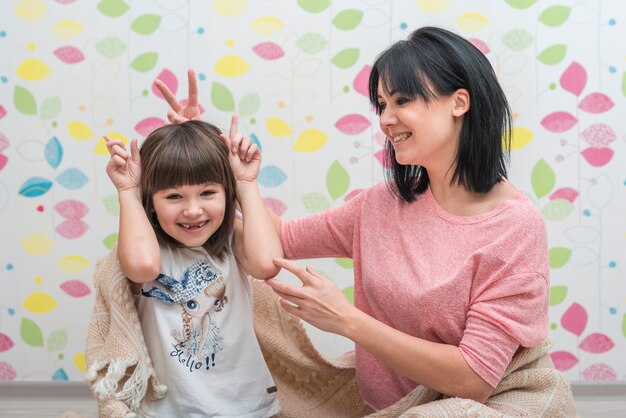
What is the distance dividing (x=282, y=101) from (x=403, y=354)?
3.57 feet

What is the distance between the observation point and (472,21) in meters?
2.27

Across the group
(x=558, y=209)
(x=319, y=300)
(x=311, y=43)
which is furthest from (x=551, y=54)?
(x=319, y=300)

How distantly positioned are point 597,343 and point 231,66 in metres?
1.44

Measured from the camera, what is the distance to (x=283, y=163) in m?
2.31

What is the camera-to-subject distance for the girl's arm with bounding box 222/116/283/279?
5.13 ft

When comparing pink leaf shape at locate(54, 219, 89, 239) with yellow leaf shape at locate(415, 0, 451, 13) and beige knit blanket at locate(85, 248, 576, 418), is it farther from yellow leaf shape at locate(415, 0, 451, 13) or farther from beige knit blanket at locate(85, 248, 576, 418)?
yellow leaf shape at locate(415, 0, 451, 13)

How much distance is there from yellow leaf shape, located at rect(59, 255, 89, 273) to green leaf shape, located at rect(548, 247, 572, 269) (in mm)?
1465

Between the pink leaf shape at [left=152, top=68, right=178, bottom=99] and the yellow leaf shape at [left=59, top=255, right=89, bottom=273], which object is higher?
the pink leaf shape at [left=152, top=68, right=178, bottom=99]

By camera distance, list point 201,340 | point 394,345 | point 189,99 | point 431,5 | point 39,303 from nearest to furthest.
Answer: point 394,345 → point 201,340 → point 189,99 → point 431,5 → point 39,303

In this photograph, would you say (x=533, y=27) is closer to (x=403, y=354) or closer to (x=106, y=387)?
(x=403, y=354)

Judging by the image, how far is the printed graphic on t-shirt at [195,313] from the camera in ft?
4.99

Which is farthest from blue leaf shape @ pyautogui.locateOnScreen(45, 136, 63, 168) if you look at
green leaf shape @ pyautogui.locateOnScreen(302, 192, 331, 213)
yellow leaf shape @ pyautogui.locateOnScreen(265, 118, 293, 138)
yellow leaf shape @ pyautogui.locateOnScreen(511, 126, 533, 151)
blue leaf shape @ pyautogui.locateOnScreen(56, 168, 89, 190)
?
yellow leaf shape @ pyautogui.locateOnScreen(511, 126, 533, 151)

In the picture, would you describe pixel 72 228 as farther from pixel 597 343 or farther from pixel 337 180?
pixel 597 343

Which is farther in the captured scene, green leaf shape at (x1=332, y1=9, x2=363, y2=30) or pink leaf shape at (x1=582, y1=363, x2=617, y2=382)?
pink leaf shape at (x1=582, y1=363, x2=617, y2=382)
